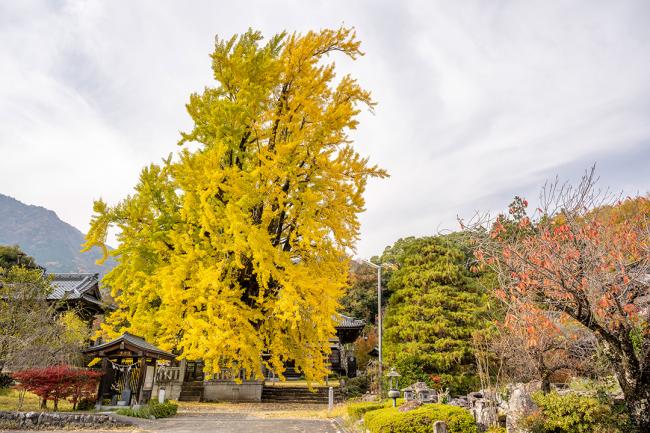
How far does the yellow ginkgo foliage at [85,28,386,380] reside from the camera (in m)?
9.37

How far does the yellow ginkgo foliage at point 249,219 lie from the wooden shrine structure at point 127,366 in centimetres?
536

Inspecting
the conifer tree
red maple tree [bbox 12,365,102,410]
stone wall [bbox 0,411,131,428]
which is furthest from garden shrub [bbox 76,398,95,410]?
the conifer tree

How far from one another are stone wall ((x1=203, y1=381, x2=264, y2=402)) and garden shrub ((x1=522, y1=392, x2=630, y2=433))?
612 inches

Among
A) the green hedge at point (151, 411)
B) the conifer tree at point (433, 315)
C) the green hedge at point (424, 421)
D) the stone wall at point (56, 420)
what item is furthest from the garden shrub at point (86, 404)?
the conifer tree at point (433, 315)

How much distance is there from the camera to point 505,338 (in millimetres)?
14484

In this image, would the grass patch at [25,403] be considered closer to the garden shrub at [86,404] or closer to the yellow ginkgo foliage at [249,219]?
the garden shrub at [86,404]

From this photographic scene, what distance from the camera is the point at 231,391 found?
20391mm

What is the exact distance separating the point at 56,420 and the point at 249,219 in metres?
8.61

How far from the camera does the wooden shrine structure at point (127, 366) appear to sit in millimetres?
14969

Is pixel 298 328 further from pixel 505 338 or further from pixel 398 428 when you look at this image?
pixel 505 338

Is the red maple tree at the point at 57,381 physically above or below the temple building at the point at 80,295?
below

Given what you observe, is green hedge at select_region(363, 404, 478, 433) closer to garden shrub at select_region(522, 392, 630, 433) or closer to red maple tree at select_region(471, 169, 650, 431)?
garden shrub at select_region(522, 392, 630, 433)

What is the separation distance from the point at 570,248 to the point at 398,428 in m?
5.22

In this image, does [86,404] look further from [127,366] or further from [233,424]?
[233,424]
